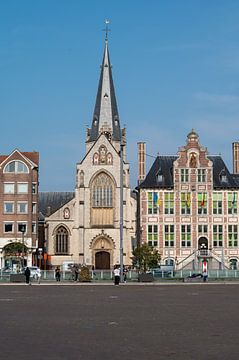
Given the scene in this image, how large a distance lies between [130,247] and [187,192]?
1167cm

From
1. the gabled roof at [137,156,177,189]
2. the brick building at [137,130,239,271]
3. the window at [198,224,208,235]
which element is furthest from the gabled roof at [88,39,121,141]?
the window at [198,224,208,235]

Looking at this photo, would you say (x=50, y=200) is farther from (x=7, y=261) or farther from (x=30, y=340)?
(x=30, y=340)

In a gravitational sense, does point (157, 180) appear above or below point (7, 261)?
above

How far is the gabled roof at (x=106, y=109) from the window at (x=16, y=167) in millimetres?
13640

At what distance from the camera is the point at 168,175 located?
3492 inches

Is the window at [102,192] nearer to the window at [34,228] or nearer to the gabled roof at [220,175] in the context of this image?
the window at [34,228]

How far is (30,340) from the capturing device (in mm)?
14648

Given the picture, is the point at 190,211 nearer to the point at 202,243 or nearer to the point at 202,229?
the point at 202,229

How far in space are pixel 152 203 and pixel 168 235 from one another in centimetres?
423

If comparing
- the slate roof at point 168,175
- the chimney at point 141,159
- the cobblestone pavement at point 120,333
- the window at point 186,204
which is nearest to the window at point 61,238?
the chimney at point 141,159

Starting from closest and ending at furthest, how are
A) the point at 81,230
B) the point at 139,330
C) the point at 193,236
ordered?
the point at 139,330 < the point at 193,236 < the point at 81,230

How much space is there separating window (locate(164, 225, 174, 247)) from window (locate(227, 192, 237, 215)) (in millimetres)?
7225

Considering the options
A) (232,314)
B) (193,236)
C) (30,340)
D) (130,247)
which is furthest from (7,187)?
(30,340)

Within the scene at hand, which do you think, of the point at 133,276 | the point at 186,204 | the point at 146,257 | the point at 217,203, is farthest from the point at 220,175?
the point at 133,276
